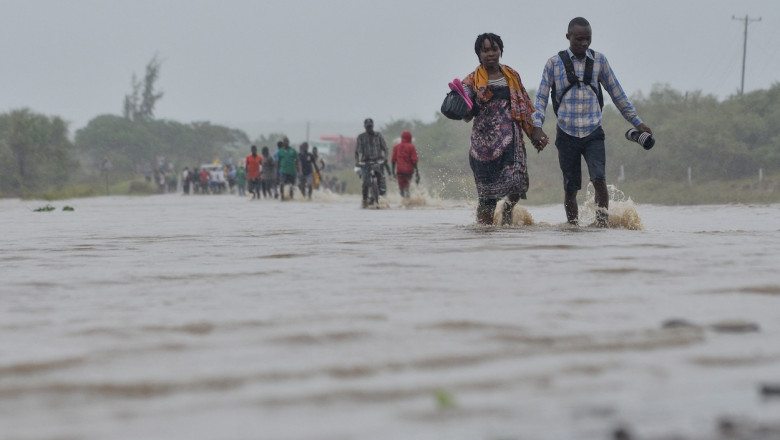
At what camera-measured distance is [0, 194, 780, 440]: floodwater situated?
206 cm

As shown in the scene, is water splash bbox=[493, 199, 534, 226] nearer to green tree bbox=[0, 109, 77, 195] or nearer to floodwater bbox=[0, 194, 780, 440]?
floodwater bbox=[0, 194, 780, 440]

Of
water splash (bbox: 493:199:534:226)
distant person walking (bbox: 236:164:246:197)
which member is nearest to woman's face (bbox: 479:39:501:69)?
water splash (bbox: 493:199:534:226)

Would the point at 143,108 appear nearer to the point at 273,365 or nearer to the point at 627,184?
the point at 627,184

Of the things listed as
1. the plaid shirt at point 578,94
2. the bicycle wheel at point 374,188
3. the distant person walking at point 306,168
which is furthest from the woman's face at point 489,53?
the distant person walking at point 306,168

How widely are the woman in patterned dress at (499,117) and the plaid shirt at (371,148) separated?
31.9 feet

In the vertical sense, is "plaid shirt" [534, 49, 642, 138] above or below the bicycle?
above

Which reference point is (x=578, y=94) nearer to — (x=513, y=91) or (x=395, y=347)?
(x=513, y=91)

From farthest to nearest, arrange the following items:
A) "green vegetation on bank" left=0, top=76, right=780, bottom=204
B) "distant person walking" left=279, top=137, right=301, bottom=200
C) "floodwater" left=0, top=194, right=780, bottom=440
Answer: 1. "green vegetation on bank" left=0, top=76, right=780, bottom=204
2. "distant person walking" left=279, top=137, right=301, bottom=200
3. "floodwater" left=0, top=194, right=780, bottom=440

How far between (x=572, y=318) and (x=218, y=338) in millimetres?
990

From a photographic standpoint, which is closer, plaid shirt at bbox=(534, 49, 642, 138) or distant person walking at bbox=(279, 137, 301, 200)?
plaid shirt at bbox=(534, 49, 642, 138)

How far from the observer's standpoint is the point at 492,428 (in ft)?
6.51

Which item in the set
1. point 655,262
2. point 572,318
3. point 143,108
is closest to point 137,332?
point 572,318

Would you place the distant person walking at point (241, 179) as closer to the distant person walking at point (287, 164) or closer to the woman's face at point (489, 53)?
the distant person walking at point (287, 164)

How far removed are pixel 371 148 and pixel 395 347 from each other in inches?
629
